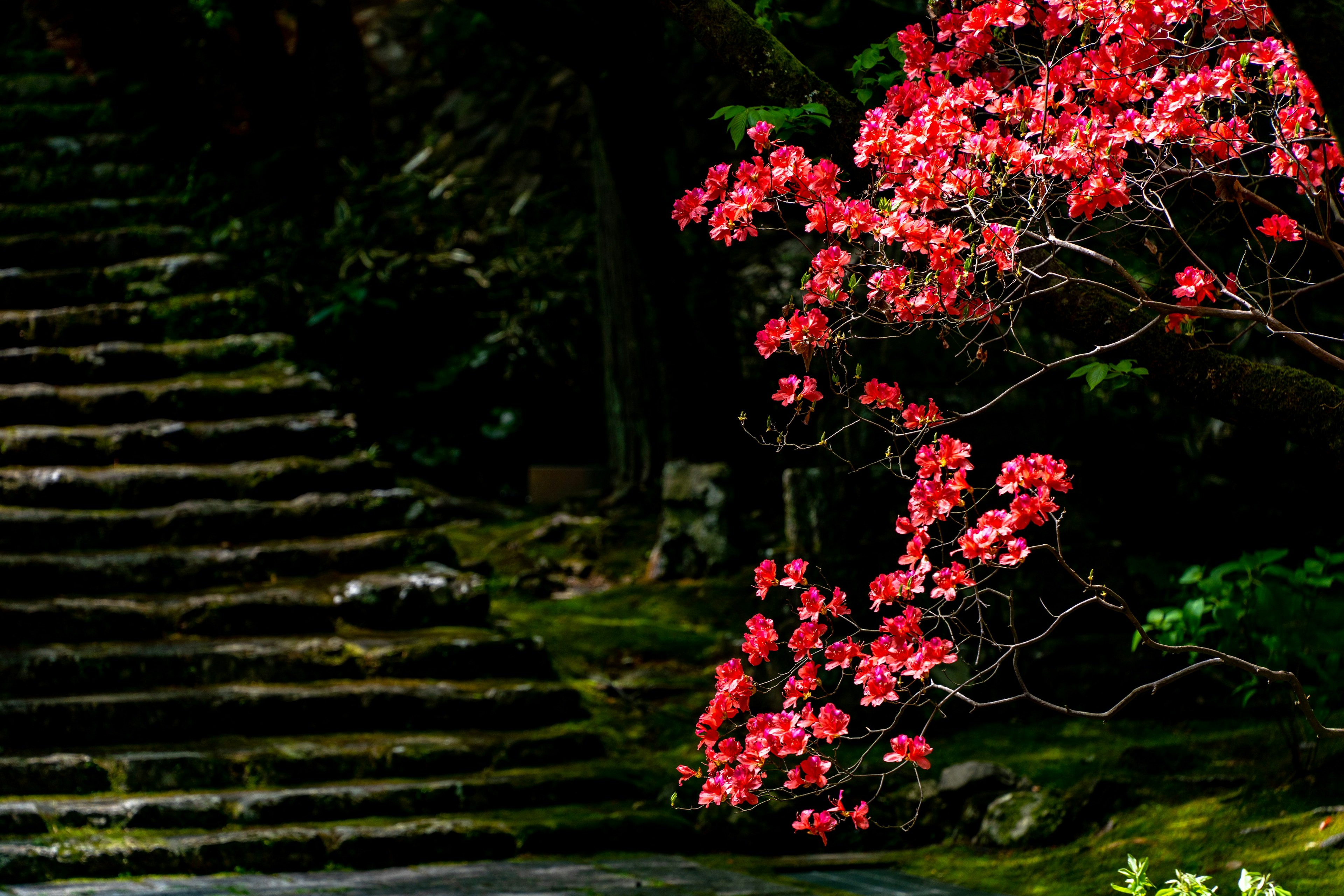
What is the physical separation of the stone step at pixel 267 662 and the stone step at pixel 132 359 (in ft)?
7.23

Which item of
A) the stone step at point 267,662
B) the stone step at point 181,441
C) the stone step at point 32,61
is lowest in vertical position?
the stone step at point 267,662

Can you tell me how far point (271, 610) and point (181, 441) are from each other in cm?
143

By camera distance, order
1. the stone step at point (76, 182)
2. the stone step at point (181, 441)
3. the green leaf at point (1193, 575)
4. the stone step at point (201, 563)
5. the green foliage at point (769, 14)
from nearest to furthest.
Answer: the green foliage at point (769, 14) → the green leaf at point (1193, 575) → the stone step at point (201, 563) → the stone step at point (181, 441) → the stone step at point (76, 182)

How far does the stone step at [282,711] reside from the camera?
18.5ft

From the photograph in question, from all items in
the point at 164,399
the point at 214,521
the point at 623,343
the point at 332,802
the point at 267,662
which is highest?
the point at 623,343

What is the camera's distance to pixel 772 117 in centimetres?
331

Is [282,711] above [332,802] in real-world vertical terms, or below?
above

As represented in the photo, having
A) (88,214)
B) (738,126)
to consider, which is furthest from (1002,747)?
(88,214)

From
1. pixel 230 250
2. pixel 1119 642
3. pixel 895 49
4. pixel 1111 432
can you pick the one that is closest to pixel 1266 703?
pixel 1119 642

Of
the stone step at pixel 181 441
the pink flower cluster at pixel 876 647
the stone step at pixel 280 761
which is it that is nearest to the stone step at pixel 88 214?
the stone step at pixel 181 441

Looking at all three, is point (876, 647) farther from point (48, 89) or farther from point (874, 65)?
point (48, 89)

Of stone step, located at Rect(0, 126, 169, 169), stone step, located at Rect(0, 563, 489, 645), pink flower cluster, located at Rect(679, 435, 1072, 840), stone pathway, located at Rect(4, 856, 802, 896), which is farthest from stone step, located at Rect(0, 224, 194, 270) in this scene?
pink flower cluster, located at Rect(679, 435, 1072, 840)

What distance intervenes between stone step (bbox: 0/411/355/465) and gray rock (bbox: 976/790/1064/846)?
406 centimetres

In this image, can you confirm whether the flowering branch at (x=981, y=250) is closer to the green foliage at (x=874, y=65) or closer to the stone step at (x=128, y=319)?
the green foliage at (x=874, y=65)
